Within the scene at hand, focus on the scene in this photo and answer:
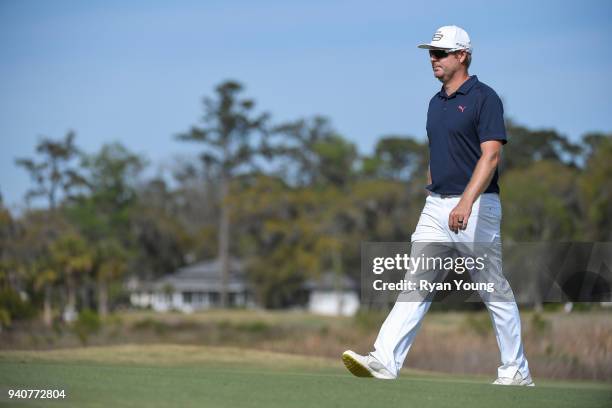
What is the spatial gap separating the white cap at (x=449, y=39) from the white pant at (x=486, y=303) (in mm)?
978

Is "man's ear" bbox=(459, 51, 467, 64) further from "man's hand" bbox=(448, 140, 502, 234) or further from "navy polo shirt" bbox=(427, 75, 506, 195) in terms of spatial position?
"man's hand" bbox=(448, 140, 502, 234)

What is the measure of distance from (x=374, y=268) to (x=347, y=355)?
1698 mm

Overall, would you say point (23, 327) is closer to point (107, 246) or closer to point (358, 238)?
point (107, 246)

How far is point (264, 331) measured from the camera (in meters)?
42.8

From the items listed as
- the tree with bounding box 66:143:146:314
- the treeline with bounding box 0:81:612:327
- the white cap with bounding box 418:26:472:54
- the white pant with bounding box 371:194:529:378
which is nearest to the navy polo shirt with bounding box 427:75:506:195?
the white pant with bounding box 371:194:529:378

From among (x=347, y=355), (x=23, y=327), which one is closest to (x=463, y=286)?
(x=347, y=355)

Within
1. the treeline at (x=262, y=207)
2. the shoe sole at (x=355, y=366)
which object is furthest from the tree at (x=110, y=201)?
the shoe sole at (x=355, y=366)

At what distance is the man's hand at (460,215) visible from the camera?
7.06m

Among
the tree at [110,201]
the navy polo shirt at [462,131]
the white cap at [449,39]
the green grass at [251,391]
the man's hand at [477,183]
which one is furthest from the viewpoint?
the tree at [110,201]

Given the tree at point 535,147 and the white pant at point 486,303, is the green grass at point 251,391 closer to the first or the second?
the white pant at point 486,303

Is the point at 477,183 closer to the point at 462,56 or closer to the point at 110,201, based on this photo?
the point at 462,56

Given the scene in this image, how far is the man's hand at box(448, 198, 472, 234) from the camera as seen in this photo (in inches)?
278

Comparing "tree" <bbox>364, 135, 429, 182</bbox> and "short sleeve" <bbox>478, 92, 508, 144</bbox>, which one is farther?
"tree" <bbox>364, 135, 429, 182</bbox>

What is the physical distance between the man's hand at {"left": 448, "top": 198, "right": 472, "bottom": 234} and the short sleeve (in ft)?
1.45
